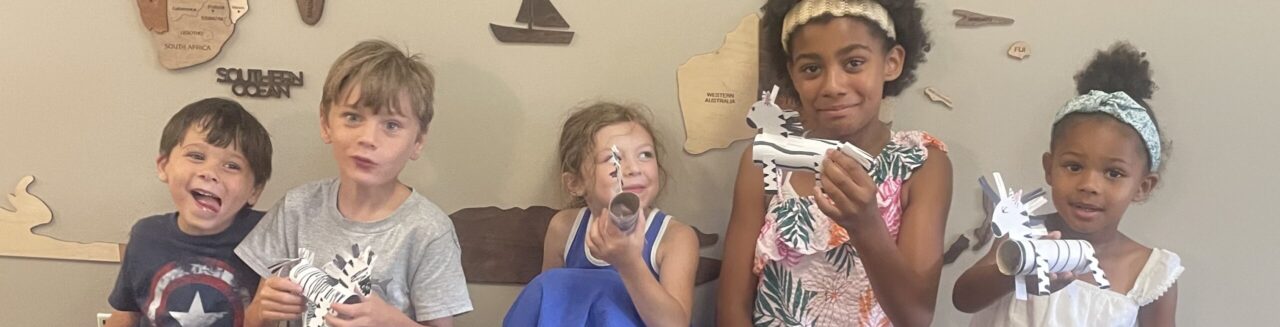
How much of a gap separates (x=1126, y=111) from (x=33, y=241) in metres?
1.39

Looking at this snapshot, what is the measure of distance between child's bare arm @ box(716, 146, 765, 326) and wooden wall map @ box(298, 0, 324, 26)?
589mm

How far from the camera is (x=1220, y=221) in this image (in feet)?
3.93

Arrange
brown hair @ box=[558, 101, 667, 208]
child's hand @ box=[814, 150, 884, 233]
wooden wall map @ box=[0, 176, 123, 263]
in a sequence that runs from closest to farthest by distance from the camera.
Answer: child's hand @ box=[814, 150, 884, 233] < brown hair @ box=[558, 101, 667, 208] < wooden wall map @ box=[0, 176, 123, 263]

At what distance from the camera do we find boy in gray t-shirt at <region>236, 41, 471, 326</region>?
1.02 m

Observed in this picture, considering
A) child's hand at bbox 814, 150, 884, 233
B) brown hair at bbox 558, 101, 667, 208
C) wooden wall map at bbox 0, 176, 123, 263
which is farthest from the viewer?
wooden wall map at bbox 0, 176, 123, 263

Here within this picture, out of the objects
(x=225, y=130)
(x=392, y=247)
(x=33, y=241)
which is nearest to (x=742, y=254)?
(x=392, y=247)

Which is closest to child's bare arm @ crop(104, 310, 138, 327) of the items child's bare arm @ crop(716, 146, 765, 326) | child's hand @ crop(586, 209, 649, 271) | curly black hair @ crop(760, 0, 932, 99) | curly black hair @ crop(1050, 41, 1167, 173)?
child's hand @ crop(586, 209, 649, 271)

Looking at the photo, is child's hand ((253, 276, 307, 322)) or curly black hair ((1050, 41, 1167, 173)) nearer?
child's hand ((253, 276, 307, 322))

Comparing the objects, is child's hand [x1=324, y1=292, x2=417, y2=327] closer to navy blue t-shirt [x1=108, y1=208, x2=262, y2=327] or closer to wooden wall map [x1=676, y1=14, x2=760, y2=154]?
navy blue t-shirt [x1=108, y1=208, x2=262, y2=327]

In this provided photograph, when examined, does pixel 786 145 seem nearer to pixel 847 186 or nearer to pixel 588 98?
pixel 847 186

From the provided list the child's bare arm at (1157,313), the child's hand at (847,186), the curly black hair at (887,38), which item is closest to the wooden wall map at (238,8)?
the curly black hair at (887,38)

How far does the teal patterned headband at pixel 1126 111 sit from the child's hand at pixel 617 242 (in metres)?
0.52

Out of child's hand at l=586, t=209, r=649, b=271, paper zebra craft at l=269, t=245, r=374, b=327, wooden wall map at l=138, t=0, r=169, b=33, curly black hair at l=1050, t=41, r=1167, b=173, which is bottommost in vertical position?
paper zebra craft at l=269, t=245, r=374, b=327

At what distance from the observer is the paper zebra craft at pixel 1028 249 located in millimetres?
899
